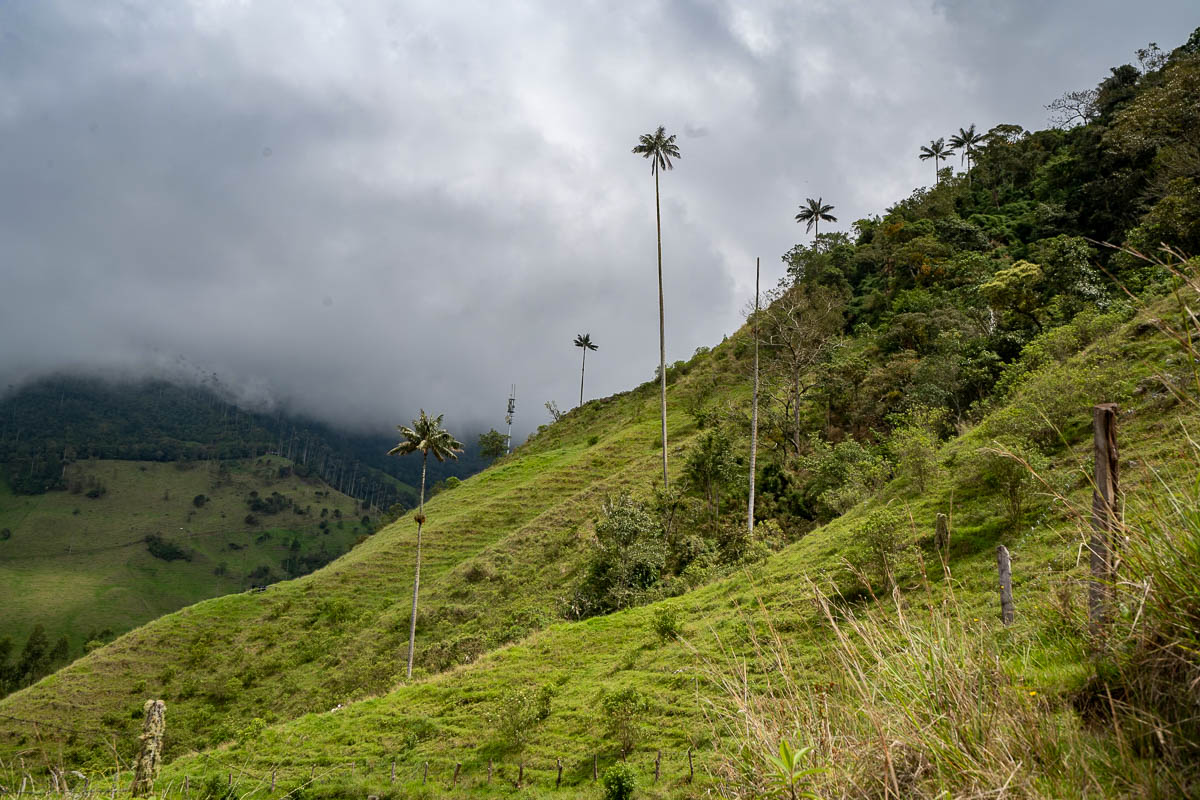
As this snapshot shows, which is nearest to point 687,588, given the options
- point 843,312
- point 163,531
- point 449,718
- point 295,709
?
point 449,718

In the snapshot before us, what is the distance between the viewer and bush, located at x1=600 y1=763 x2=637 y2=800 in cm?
1405

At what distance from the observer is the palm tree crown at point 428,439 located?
4097 centimetres

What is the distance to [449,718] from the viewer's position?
22.6m

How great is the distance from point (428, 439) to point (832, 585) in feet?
129

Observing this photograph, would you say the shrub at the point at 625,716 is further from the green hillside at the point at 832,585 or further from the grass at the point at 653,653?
the grass at the point at 653,653

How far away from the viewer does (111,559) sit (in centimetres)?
15688

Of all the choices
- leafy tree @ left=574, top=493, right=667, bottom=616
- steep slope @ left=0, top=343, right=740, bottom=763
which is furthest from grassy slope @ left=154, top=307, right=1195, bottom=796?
steep slope @ left=0, top=343, right=740, bottom=763

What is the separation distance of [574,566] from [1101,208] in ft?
167

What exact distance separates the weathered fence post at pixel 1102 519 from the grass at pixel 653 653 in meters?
0.17

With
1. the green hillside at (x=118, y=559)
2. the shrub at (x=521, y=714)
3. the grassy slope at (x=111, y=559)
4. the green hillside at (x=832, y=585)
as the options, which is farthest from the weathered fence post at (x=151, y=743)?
the grassy slope at (x=111, y=559)

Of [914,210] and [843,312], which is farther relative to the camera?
[914,210]

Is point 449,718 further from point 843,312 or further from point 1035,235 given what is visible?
point 1035,235

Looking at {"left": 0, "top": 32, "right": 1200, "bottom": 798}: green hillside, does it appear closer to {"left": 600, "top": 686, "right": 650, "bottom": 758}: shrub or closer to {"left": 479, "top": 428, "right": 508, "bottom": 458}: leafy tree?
{"left": 600, "top": 686, "right": 650, "bottom": 758}: shrub

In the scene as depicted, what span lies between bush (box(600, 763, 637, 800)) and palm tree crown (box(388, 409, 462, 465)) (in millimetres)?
28382
